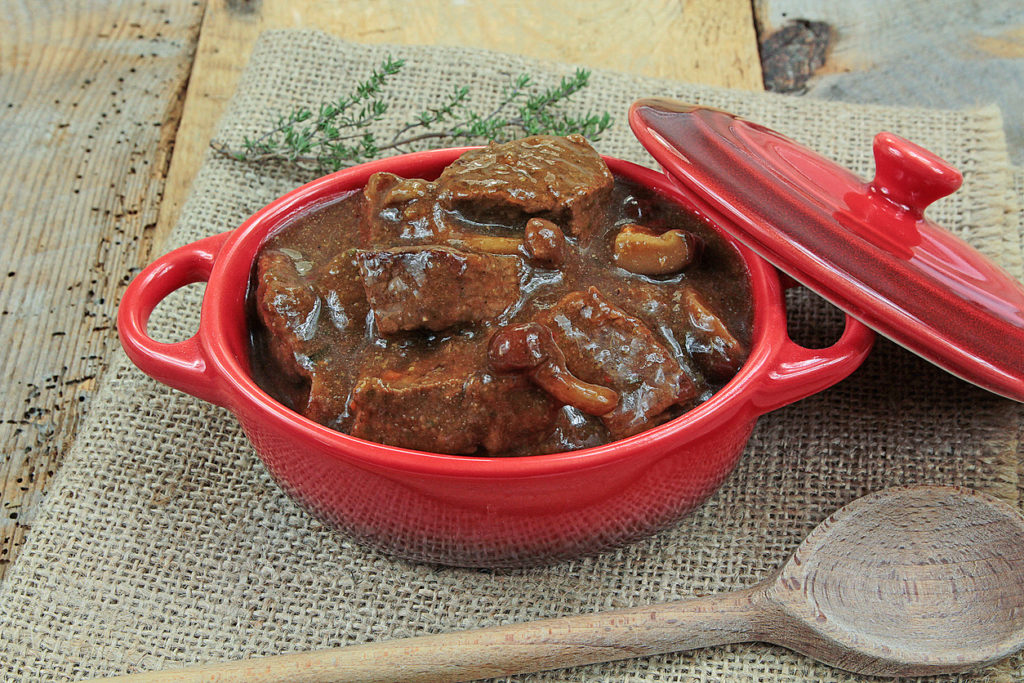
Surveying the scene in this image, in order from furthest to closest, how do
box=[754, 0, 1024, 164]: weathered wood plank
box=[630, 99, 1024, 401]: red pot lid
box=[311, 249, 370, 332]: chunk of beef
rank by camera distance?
box=[754, 0, 1024, 164]: weathered wood plank, box=[311, 249, 370, 332]: chunk of beef, box=[630, 99, 1024, 401]: red pot lid

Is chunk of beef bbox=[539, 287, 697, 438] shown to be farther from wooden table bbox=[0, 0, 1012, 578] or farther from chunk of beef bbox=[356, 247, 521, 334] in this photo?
wooden table bbox=[0, 0, 1012, 578]

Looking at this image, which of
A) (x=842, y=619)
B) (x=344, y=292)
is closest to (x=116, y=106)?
(x=344, y=292)

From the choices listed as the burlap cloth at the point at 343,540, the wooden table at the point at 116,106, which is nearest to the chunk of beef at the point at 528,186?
the burlap cloth at the point at 343,540

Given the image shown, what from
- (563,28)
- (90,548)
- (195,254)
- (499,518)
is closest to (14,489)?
(90,548)

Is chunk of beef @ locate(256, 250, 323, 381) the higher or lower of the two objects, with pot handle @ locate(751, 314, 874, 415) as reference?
lower

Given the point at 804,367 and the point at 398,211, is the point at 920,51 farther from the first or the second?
the point at 398,211

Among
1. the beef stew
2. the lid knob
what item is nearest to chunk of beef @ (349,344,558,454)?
the beef stew
